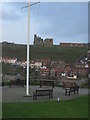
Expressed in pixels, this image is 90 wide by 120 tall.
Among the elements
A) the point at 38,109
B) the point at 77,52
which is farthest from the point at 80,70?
the point at 77,52

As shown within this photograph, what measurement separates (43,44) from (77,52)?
1067 cm

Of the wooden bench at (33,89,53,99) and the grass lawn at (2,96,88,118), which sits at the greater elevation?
the wooden bench at (33,89,53,99)

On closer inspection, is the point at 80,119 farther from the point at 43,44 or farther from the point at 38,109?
the point at 43,44

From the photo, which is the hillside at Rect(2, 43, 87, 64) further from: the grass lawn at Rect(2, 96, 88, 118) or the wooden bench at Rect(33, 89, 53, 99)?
the grass lawn at Rect(2, 96, 88, 118)

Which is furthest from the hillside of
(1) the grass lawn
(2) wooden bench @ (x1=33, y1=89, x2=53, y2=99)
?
(1) the grass lawn

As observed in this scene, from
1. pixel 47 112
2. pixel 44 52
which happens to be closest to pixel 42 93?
pixel 47 112

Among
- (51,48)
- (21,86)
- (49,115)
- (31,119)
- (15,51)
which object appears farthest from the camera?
(51,48)

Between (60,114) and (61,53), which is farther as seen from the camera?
(61,53)

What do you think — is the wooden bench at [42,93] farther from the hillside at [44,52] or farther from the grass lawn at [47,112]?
the hillside at [44,52]

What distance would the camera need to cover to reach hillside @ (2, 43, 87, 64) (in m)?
92.7

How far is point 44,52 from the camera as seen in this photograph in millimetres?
97750

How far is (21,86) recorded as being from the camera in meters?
30.5

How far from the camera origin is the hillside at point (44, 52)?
92656mm

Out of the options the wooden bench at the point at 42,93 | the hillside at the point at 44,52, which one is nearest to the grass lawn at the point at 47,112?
the wooden bench at the point at 42,93
